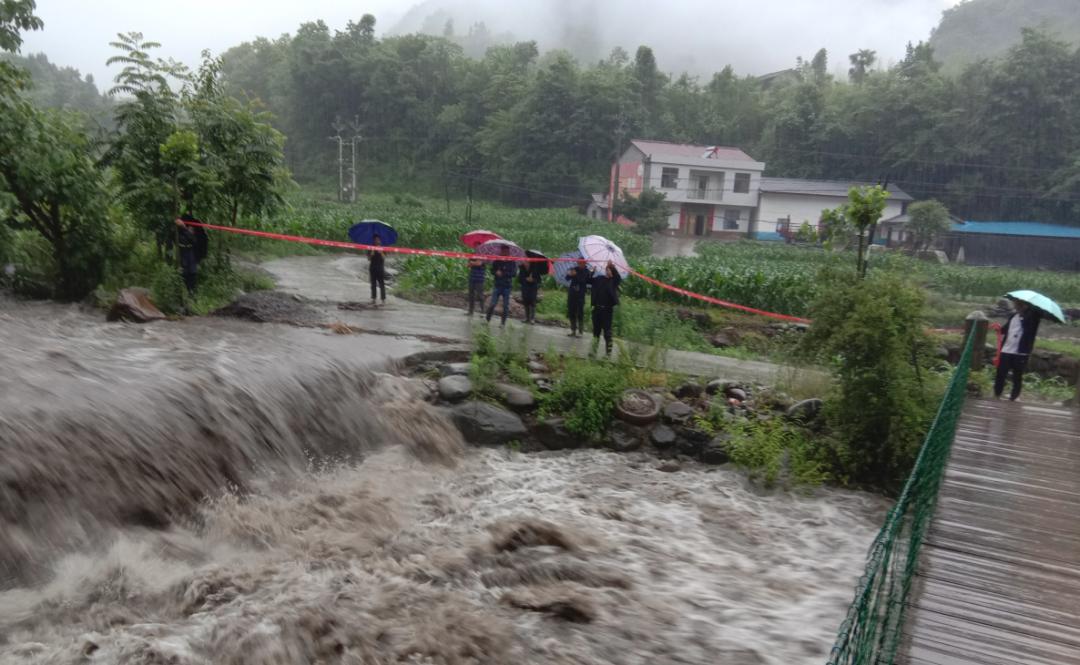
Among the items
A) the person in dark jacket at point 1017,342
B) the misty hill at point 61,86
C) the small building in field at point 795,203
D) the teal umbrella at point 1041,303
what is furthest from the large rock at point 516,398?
the misty hill at point 61,86

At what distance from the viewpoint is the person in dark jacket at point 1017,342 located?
959 centimetres

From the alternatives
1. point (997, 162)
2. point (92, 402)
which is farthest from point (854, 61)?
point (92, 402)

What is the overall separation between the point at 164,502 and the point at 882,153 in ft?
177

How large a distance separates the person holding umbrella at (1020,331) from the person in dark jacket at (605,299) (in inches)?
205

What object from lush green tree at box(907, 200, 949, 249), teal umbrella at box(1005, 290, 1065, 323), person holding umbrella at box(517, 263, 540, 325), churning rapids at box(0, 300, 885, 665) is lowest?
churning rapids at box(0, 300, 885, 665)

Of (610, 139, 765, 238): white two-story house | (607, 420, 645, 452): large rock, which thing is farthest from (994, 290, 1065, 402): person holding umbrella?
(610, 139, 765, 238): white two-story house

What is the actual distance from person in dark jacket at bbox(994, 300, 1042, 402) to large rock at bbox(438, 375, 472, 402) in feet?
23.9

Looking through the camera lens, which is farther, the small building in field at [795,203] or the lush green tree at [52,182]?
the small building in field at [795,203]

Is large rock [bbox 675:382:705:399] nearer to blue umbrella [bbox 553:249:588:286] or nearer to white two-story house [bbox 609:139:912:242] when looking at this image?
blue umbrella [bbox 553:249:588:286]

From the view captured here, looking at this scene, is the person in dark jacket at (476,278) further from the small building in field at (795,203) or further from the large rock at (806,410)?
the small building in field at (795,203)

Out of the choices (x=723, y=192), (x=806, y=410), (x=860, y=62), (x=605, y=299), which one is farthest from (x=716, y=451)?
(x=860, y=62)

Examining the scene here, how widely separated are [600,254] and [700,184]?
36.6 meters

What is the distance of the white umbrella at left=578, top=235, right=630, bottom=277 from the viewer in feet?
37.4

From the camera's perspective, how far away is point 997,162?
4997 cm
